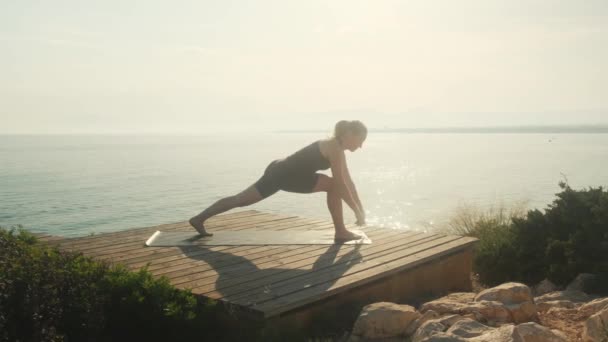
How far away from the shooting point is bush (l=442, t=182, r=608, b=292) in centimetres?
703

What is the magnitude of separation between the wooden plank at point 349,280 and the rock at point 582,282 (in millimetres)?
1253

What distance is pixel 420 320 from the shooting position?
5.15 meters

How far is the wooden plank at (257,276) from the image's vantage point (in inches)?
213

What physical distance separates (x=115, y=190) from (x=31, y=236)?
87.5ft

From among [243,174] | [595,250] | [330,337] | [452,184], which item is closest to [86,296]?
[330,337]

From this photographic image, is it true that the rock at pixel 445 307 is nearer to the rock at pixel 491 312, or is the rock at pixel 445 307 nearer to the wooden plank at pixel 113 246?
the rock at pixel 491 312

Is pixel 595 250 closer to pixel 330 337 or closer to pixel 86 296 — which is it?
pixel 330 337

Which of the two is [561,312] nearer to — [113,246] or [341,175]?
[341,175]

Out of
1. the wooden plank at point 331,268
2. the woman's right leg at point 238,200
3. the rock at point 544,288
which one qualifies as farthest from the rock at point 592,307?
the woman's right leg at point 238,200

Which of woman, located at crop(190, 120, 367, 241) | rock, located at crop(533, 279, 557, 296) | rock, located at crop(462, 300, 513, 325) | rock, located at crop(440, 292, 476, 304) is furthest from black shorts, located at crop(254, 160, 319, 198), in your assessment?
rock, located at crop(533, 279, 557, 296)

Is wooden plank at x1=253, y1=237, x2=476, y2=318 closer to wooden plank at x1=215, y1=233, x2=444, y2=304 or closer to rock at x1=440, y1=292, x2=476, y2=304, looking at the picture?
wooden plank at x1=215, y1=233, x2=444, y2=304

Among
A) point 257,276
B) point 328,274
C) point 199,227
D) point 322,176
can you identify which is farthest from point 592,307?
point 199,227

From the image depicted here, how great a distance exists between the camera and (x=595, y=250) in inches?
275

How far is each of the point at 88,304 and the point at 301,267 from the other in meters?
2.23
